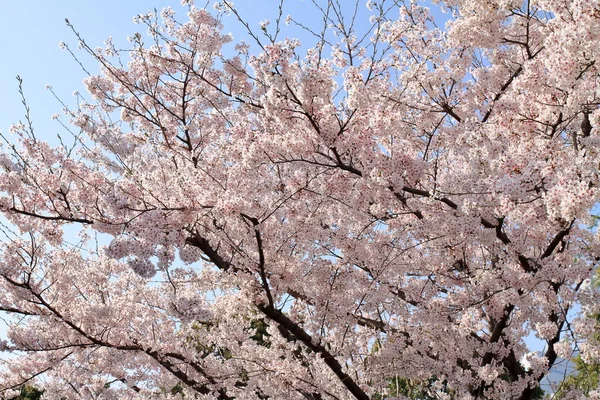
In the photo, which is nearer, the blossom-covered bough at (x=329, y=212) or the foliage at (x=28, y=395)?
the blossom-covered bough at (x=329, y=212)

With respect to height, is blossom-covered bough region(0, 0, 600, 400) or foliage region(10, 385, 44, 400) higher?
foliage region(10, 385, 44, 400)

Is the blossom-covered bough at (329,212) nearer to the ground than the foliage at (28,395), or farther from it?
nearer to the ground

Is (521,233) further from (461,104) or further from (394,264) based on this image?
(461,104)

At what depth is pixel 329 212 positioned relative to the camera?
780cm

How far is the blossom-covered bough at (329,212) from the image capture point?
549 centimetres

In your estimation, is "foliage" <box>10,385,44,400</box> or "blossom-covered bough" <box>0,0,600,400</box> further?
"foliage" <box>10,385,44,400</box>

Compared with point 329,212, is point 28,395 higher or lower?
higher

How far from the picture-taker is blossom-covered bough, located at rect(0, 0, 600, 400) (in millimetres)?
5488

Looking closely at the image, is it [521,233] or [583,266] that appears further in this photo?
[521,233]

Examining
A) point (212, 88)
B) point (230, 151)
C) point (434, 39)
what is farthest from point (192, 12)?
point (434, 39)

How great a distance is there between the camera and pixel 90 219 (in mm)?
5711

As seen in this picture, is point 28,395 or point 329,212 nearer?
point 329,212

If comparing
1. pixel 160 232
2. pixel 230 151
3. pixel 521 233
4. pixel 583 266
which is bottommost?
pixel 583 266

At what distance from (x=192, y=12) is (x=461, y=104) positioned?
4.58 metres
